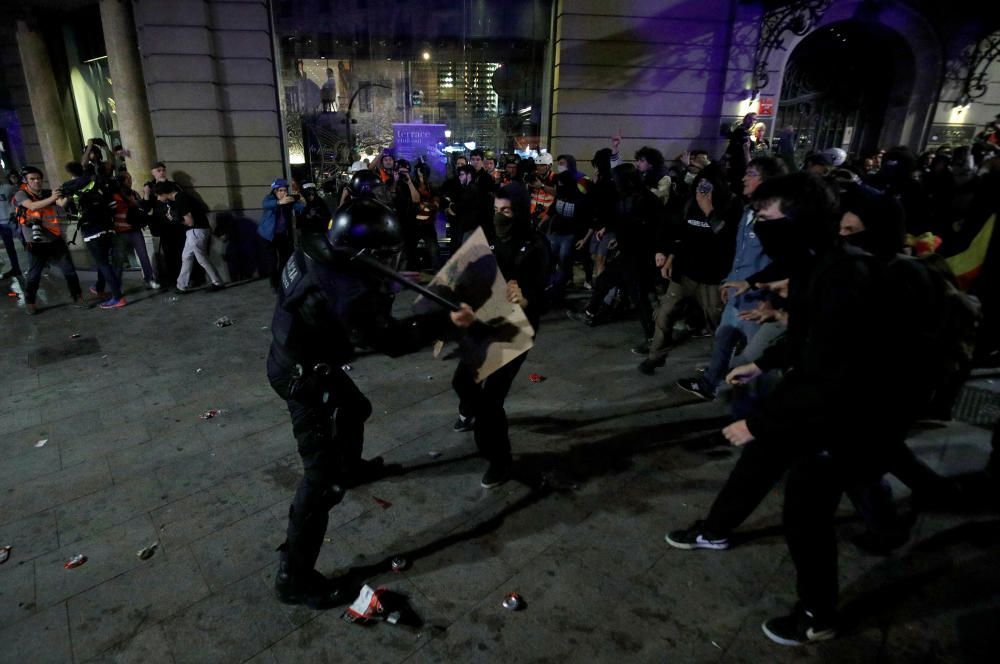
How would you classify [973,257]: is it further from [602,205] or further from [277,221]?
[277,221]

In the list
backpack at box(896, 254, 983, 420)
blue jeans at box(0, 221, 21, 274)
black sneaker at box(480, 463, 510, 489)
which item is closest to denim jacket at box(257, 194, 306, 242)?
blue jeans at box(0, 221, 21, 274)

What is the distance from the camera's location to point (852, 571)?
2.88 m

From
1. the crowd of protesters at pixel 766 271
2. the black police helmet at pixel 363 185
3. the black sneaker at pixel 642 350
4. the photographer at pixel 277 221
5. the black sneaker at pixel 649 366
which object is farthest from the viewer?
the photographer at pixel 277 221

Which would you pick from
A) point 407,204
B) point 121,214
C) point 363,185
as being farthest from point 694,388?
point 121,214

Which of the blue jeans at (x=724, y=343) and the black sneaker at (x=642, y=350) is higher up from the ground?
the blue jeans at (x=724, y=343)

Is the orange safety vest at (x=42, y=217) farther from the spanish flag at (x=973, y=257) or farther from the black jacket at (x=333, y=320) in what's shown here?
the spanish flag at (x=973, y=257)

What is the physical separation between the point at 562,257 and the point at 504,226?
3978 millimetres

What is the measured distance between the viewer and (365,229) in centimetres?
232

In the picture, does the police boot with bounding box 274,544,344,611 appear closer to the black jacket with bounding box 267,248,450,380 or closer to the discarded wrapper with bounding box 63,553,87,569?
the black jacket with bounding box 267,248,450,380

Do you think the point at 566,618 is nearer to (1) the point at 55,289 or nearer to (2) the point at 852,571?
(2) the point at 852,571

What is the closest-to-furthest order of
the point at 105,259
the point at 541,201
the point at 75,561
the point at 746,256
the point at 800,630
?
the point at 800,630 < the point at 75,561 < the point at 746,256 < the point at 105,259 < the point at 541,201

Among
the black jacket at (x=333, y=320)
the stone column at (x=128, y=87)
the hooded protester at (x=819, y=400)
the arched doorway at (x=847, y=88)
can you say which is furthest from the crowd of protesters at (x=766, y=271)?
the arched doorway at (x=847, y=88)

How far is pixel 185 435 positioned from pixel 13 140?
1586 cm

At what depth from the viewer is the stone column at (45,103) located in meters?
10.8
